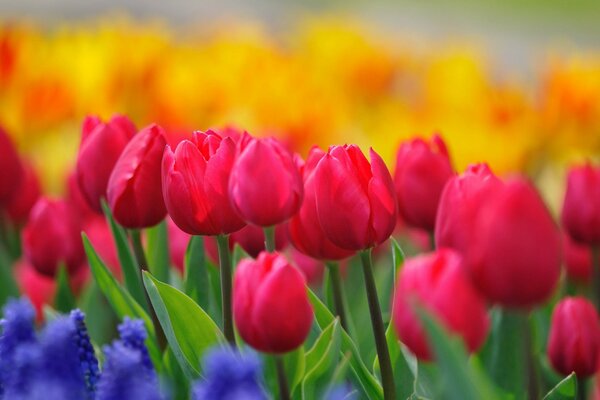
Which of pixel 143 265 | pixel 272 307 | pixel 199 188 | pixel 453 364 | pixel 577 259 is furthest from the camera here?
pixel 577 259

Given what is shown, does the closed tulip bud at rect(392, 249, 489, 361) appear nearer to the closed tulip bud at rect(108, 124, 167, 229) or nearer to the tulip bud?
the closed tulip bud at rect(108, 124, 167, 229)

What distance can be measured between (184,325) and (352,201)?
146mm

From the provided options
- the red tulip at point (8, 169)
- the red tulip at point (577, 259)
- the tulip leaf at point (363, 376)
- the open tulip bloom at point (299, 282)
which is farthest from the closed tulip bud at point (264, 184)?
the red tulip at point (577, 259)

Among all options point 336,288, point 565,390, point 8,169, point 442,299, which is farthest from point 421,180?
point 8,169

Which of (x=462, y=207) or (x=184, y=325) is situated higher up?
(x=462, y=207)

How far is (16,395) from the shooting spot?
534 millimetres

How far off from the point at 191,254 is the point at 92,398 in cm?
22

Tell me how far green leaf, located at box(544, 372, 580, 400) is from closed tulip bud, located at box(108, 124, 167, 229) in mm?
326

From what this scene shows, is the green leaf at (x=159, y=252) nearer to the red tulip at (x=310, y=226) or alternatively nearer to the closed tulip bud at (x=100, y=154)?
the closed tulip bud at (x=100, y=154)

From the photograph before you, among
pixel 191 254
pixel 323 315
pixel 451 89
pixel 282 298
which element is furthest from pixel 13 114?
pixel 282 298

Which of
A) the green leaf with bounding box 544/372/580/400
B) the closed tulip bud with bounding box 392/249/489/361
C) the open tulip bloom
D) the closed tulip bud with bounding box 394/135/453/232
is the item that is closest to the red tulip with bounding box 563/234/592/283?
the open tulip bloom

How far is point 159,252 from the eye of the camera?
960 mm

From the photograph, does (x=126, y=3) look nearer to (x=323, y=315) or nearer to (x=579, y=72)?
(x=579, y=72)

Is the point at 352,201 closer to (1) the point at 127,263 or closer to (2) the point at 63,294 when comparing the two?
(1) the point at 127,263
